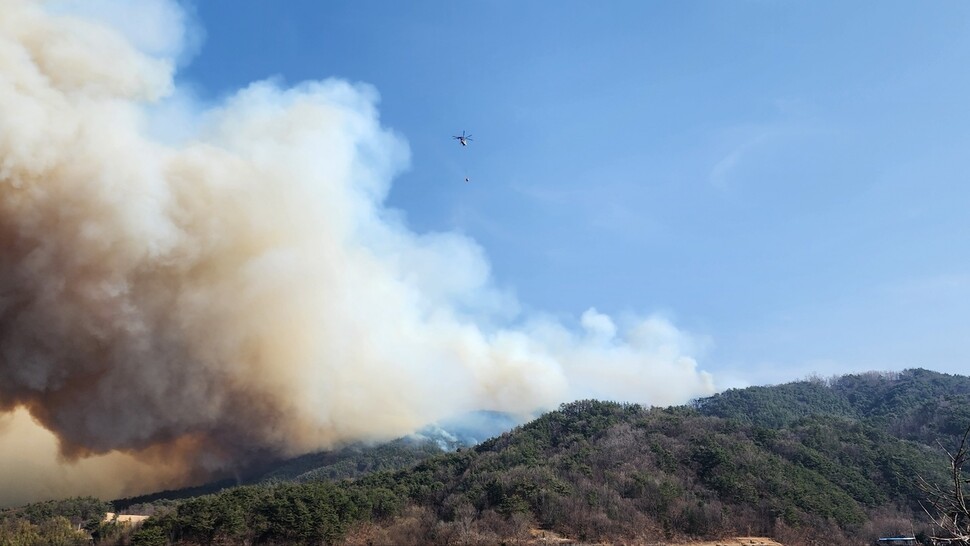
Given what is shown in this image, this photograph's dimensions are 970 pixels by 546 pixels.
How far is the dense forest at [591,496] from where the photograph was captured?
40250 mm

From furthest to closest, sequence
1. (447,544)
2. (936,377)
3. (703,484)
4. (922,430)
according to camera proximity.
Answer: (936,377), (922,430), (703,484), (447,544)

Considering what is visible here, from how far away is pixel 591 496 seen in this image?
51750 millimetres

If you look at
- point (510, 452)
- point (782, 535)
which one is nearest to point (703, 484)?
point (782, 535)

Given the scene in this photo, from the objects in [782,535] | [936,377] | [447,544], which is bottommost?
[782,535]

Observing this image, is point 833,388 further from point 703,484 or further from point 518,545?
point 518,545

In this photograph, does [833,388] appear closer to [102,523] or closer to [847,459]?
[847,459]

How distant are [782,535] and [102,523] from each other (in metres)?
51.4

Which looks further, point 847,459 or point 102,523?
point 847,459

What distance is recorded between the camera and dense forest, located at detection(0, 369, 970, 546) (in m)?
40.2

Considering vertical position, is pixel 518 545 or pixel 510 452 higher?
pixel 510 452

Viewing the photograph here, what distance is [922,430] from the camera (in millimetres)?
98188

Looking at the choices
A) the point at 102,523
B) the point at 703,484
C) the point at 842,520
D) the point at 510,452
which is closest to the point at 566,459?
the point at 510,452

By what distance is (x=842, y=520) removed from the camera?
171ft

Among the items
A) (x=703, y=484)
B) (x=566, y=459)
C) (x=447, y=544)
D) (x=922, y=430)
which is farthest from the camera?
(x=922, y=430)
